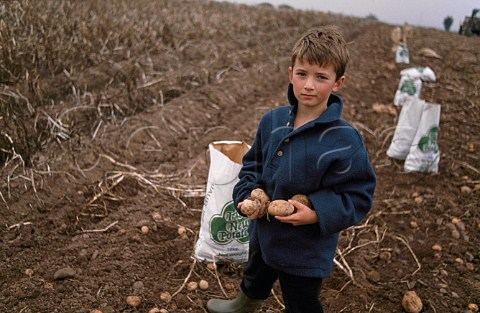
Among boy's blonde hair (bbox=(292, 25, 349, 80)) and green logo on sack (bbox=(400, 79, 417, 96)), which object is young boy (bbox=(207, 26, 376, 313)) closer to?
boy's blonde hair (bbox=(292, 25, 349, 80))

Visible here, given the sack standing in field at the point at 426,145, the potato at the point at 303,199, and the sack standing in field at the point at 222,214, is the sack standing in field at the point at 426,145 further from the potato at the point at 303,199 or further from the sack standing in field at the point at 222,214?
the potato at the point at 303,199

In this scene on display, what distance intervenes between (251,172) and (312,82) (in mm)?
422

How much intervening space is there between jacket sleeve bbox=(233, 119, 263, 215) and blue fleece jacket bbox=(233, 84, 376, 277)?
0.14 ft

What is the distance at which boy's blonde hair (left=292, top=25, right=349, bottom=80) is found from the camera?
1.22 metres

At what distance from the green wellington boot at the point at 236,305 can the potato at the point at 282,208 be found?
559 mm

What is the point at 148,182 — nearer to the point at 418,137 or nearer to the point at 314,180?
the point at 314,180

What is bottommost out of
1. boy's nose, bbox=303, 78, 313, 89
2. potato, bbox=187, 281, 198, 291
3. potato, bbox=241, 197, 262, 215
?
potato, bbox=187, 281, 198, 291

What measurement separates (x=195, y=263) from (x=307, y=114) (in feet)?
3.53

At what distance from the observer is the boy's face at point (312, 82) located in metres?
1.25

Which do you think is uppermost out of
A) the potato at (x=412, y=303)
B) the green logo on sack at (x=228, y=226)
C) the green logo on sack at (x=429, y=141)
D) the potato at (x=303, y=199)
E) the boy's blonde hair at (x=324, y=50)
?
the boy's blonde hair at (x=324, y=50)

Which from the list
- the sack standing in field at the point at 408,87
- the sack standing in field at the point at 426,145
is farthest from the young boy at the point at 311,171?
the sack standing in field at the point at 408,87

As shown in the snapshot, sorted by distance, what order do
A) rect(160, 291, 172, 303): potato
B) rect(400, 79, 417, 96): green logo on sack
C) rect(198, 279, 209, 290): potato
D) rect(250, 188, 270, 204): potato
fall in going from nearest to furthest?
rect(250, 188, 270, 204): potato
rect(160, 291, 172, 303): potato
rect(198, 279, 209, 290): potato
rect(400, 79, 417, 96): green logo on sack

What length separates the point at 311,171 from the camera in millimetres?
1276

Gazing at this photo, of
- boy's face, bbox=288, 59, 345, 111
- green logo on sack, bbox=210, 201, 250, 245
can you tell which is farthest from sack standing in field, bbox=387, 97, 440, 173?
boy's face, bbox=288, 59, 345, 111
